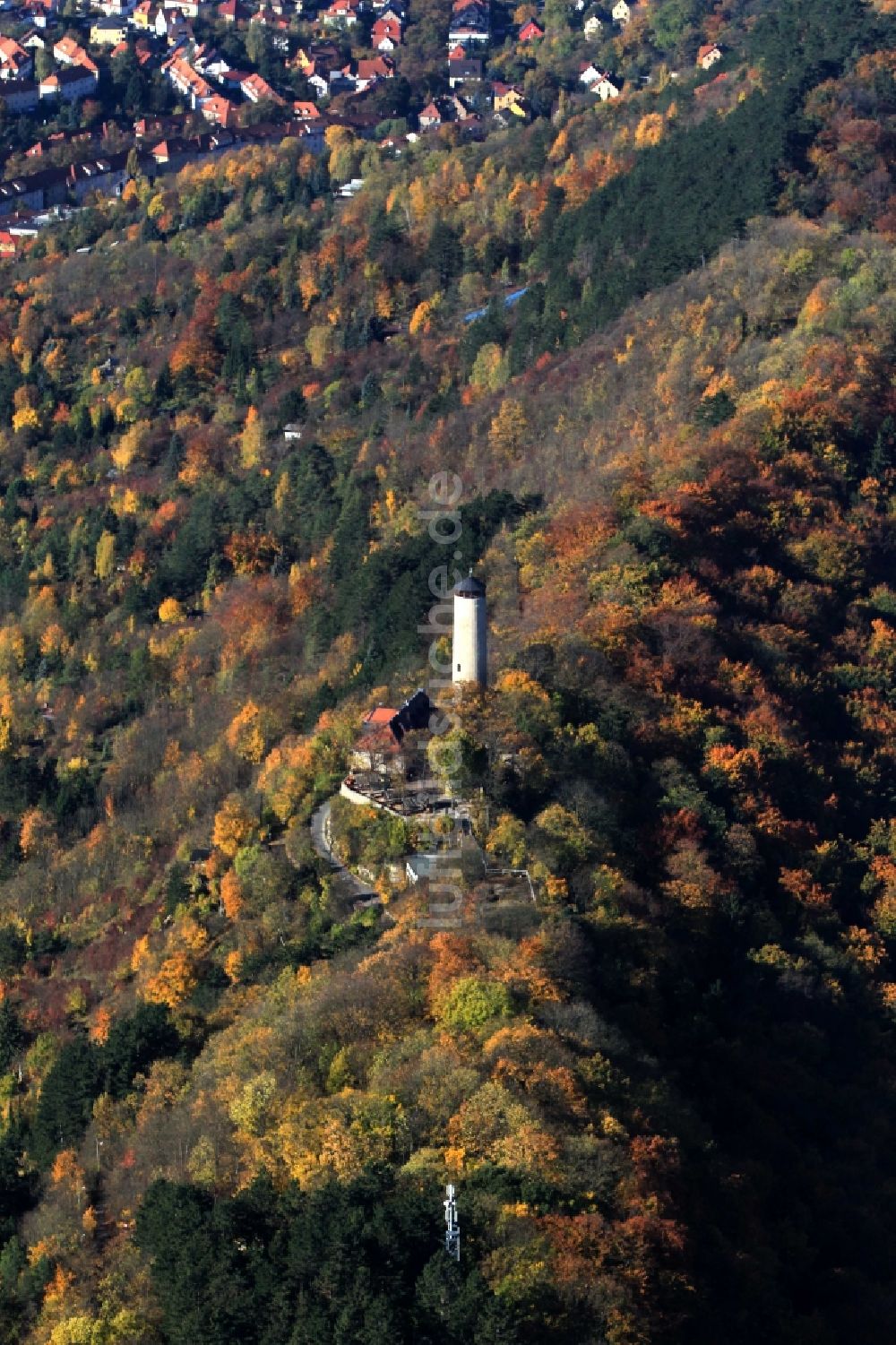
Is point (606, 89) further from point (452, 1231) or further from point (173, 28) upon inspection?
point (452, 1231)

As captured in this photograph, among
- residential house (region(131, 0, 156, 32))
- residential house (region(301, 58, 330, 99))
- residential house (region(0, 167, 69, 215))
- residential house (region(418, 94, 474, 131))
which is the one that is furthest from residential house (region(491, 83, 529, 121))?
residential house (region(131, 0, 156, 32))

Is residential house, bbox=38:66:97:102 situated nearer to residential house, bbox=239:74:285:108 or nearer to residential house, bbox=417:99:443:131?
residential house, bbox=239:74:285:108

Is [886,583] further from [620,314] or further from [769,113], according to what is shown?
[769,113]

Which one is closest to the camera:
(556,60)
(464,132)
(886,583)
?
(886,583)

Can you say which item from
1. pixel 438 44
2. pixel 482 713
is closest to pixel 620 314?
pixel 482 713

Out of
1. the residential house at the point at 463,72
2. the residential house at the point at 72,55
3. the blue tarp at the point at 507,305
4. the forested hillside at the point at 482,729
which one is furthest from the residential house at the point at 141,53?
the blue tarp at the point at 507,305
